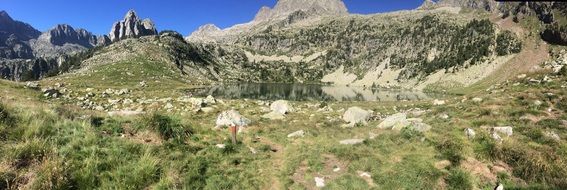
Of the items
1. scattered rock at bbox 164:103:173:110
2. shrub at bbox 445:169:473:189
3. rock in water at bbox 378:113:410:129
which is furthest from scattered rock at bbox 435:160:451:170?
scattered rock at bbox 164:103:173:110

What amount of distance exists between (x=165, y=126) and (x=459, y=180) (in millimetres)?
12222

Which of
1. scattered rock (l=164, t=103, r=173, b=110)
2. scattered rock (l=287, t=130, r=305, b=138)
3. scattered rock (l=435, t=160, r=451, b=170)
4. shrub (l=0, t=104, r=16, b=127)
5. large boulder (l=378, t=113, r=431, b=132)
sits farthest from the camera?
scattered rock (l=164, t=103, r=173, b=110)

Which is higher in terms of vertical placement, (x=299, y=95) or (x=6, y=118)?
(x=6, y=118)

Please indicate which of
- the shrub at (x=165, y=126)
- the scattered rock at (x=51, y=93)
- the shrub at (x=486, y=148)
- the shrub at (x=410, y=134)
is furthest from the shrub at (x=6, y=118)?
the scattered rock at (x=51, y=93)

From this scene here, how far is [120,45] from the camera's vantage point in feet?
561

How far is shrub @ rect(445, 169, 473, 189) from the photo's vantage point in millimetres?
14228

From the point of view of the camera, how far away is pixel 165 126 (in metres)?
17.3

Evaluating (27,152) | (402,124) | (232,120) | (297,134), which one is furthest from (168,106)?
(27,152)

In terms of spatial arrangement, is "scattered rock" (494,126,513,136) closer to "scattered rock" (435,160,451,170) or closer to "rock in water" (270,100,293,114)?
"scattered rock" (435,160,451,170)

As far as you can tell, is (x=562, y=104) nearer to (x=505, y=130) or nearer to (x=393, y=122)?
(x=505, y=130)

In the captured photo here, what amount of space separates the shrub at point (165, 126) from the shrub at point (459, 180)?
1110cm

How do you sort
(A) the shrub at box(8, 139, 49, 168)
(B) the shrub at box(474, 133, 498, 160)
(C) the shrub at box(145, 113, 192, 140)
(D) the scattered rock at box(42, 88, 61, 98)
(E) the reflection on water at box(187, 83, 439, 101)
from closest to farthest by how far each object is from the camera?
(A) the shrub at box(8, 139, 49, 168), (B) the shrub at box(474, 133, 498, 160), (C) the shrub at box(145, 113, 192, 140), (D) the scattered rock at box(42, 88, 61, 98), (E) the reflection on water at box(187, 83, 439, 101)

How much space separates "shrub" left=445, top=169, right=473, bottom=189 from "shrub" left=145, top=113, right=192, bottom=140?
1110 cm

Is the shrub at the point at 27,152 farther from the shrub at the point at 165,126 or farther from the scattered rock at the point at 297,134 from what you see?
the scattered rock at the point at 297,134
